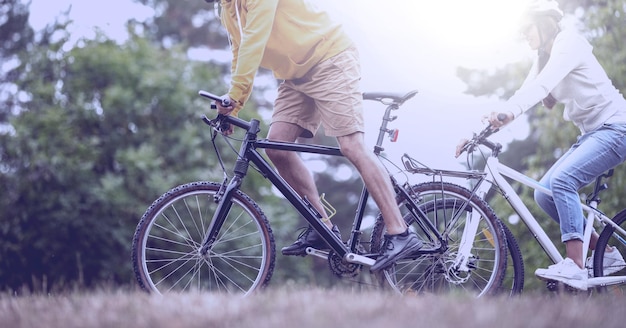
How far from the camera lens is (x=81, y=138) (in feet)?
39.1

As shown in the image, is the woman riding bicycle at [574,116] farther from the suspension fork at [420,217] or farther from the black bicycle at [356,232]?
the suspension fork at [420,217]

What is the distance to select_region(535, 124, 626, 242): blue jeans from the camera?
4262 mm

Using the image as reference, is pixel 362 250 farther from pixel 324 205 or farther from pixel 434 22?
pixel 434 22

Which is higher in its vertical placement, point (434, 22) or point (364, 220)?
point (434, 22)

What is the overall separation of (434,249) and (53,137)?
28.5 ft

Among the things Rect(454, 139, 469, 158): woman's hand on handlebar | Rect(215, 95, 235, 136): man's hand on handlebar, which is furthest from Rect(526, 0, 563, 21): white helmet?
Rect(215, 95, 235, 136): man's hand on handlebar

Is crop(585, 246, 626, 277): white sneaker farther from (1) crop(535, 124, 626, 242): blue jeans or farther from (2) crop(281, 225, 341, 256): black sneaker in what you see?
(2) crop(281, 225, 341, 256): black sneaker

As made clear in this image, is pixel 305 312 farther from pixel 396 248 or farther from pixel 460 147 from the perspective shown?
pixel 460 147

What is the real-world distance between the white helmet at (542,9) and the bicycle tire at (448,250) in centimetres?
109

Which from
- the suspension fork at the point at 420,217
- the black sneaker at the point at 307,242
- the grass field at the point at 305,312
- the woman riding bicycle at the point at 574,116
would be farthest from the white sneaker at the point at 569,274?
the black sneaker at the point at 307,242

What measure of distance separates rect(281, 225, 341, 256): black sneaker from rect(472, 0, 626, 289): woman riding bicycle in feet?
3.72

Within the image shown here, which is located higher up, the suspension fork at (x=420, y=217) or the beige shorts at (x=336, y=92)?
the beige shorts at (x=336, y=92)

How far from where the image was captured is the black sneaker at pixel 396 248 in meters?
4.04

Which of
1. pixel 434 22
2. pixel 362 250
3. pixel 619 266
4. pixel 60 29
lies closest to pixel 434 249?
pixel 362 250
